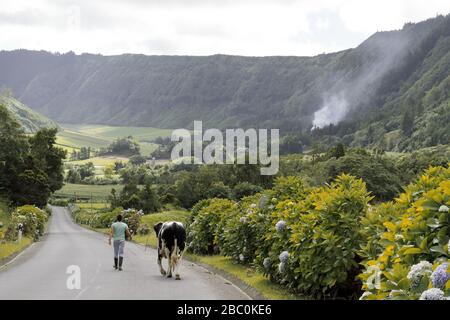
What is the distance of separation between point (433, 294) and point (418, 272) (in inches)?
28.2

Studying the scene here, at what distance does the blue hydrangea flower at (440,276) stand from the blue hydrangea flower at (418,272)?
41 cm

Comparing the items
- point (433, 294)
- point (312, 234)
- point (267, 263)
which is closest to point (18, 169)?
point (267, 263)

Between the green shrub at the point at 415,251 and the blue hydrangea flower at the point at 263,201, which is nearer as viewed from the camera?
the green shrub at the point at 415,251

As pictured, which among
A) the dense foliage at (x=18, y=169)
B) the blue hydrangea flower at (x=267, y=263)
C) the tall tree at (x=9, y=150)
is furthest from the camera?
the dense foliage at (x=18, y=169)

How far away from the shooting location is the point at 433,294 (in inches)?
311

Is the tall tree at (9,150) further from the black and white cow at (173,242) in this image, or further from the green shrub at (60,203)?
the green shrub at (60,203)

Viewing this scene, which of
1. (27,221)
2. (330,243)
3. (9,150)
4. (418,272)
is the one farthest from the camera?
(9,150)

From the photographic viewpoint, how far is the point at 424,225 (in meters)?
9.33

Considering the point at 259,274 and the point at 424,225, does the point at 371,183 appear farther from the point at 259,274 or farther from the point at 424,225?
the point at 424,225

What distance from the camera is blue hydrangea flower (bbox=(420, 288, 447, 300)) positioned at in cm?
789

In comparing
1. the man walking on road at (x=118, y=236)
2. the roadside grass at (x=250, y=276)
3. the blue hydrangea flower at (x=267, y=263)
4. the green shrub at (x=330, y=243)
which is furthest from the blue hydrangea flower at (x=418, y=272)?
the man walking on road at (x=118, y=236)

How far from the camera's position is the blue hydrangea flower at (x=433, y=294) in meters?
7.89

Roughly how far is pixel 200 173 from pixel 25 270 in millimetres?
119172

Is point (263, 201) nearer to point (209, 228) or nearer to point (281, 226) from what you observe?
point (281, 226)
